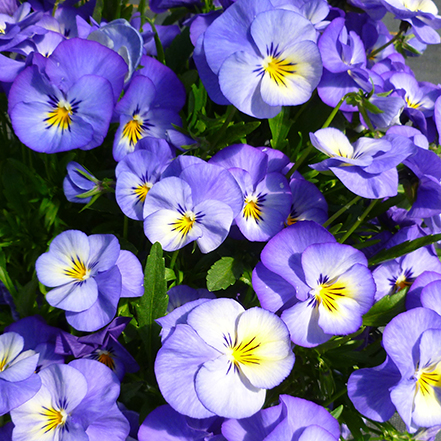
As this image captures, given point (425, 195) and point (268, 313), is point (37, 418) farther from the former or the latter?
→ point (425, 195)

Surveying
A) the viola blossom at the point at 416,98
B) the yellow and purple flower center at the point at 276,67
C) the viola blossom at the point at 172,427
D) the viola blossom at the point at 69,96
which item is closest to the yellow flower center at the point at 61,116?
the viola blossom at the point at 69,96

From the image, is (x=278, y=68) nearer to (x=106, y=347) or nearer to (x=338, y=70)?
(x=338, y=70)

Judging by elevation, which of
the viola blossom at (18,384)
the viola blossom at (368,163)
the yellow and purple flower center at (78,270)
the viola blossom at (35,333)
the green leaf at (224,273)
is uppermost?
the viola blossom at (368,163)

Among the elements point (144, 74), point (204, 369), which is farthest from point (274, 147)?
point (204, 369)

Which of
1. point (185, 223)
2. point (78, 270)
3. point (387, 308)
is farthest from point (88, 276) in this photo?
point (387, 308)

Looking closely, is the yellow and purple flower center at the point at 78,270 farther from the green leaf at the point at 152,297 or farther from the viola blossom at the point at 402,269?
the viola blossom at the point at 402,269

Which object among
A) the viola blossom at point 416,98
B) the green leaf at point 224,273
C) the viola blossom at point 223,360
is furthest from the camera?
the viola blossom at point 416,98

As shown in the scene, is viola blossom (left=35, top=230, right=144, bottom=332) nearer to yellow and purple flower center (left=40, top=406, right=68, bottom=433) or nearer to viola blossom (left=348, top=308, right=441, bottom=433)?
yellow and purple flower center (left=40, top=406, right=68, bottom=433)
